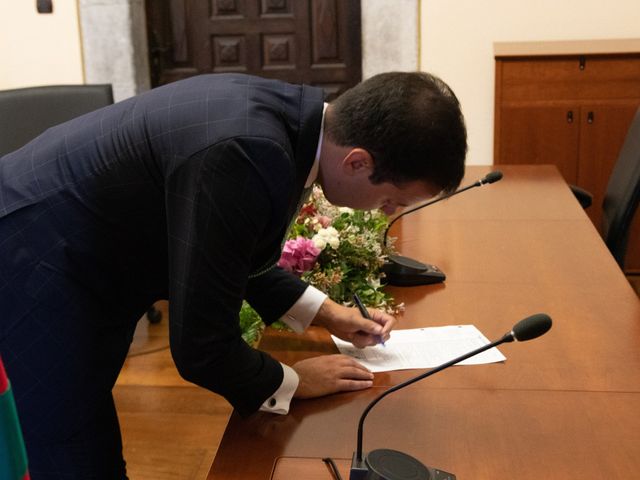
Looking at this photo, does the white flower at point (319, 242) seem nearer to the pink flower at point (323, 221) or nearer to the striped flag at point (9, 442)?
the pink flower at point (323, 221)

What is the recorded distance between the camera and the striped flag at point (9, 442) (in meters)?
0.51

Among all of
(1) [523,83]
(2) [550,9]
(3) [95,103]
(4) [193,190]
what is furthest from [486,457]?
(2) [550,9]

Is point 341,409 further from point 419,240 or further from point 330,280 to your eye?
point 419,240

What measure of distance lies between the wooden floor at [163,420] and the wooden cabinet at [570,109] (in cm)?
204

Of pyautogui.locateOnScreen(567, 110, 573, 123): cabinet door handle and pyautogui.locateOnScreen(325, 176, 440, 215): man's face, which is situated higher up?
pyautogui.locateOnScreen(325, 176, 440, 215): man's face

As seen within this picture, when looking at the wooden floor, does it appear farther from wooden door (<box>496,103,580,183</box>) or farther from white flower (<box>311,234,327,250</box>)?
wooden door (<box>496,103,580,183</box>)

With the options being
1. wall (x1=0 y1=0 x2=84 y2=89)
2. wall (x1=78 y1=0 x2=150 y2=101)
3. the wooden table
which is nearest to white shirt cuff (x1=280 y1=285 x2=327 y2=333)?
the wooden table

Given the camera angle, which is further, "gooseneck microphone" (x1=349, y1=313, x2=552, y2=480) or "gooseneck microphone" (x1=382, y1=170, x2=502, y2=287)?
"gooseneck microphone" (x1=382, y1=170, x2=502, y2=287)

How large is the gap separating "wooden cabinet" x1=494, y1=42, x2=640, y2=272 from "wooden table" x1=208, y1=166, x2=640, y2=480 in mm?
1959

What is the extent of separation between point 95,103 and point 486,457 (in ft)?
6.99

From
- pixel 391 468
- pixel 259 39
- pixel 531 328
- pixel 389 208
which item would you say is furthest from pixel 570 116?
pixel 391 468

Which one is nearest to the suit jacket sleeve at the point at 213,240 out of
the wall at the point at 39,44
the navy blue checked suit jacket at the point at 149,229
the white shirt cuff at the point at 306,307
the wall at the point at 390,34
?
the navy blue checked suit jacket at the point at 149,229

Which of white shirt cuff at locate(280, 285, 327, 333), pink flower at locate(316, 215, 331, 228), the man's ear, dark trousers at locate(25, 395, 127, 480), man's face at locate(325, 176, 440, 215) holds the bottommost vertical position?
dark trousers at locate(25, 395, 127, 480)

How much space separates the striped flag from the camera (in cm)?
51
